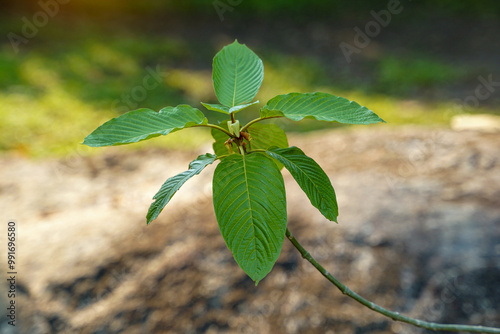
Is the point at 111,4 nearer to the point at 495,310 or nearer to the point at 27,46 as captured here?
the point at 27,46

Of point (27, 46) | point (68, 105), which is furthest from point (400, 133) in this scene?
point (27, 46)

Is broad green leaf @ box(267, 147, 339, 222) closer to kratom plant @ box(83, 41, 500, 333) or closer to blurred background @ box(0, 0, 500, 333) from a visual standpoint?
kratom plant @ box(83, 41, 500, 333)

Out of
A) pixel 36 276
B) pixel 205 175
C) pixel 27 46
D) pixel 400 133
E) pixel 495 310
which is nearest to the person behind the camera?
pixel 495 310

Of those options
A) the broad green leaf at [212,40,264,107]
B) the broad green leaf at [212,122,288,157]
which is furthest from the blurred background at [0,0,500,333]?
the broad green leaf at [212,40,264,107]

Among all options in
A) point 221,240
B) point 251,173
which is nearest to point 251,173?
point 251,173

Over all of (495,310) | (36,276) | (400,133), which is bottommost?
(495,310)

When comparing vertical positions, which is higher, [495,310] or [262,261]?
[262,261]

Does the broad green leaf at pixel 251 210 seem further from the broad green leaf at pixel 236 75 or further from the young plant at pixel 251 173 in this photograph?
the broad green leaf at pixel 236 75

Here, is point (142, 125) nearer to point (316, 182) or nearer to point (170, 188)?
point (170, 188)
